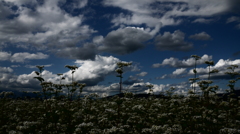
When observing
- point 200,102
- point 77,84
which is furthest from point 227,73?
point 77,84

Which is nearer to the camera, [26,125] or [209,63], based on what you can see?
A: [26,125]

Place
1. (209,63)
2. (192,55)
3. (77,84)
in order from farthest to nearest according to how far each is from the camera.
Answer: (192,55) → (209,63) → (77,84)

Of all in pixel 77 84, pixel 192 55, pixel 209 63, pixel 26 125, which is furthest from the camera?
pixel 192 55

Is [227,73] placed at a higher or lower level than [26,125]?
higher

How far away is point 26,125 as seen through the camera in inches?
427

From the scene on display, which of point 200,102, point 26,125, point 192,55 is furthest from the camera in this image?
point 192,55

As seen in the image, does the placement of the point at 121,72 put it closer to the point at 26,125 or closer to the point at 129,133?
the point at 129,133

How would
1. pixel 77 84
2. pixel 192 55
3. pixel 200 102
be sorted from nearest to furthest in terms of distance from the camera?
pixel 77 84 → pixel 200 102 → pixel 192 55

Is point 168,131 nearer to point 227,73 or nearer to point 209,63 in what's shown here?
point 209,63

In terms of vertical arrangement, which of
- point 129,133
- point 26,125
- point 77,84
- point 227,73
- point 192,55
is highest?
point 192,55

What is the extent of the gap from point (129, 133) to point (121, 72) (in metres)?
4.58

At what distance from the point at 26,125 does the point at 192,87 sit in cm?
2051

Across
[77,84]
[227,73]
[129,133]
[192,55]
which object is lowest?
[129,133]

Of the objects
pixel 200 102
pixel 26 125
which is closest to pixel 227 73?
pixel 200 102
